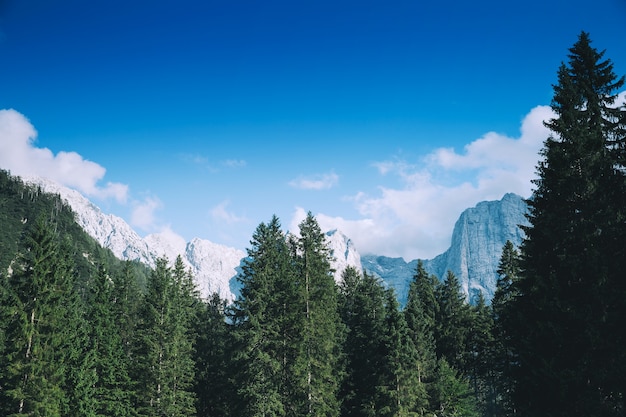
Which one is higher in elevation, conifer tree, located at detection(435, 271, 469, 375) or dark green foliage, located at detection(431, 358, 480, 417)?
conifer tree, located at detection(435, 271, 469, 375)

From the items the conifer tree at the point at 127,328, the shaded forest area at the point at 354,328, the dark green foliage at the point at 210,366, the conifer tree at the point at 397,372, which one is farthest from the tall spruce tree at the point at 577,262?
the dark green foliage at the point at 210,366

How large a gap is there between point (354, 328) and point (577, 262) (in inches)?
1224

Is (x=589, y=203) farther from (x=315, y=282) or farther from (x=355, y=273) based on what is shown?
(x=355, y=273)

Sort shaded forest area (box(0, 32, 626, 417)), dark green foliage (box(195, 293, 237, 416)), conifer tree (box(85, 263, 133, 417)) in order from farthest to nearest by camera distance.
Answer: dark green foliage (box(195, 293, 237, 416)), conifer tree (box(85, 263, 133, 417)), shaded forest area (box(0, 32, 626, 417))

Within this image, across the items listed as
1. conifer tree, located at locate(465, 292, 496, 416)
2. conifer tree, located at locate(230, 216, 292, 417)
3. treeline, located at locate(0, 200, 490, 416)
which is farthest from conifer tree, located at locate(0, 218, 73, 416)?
conifer tree, located at locate(465, 292, 496, 416)

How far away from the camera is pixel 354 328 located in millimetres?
44375

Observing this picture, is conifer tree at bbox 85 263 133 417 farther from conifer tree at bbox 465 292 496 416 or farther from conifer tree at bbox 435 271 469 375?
conifer tree at bbox 465 292 496 416

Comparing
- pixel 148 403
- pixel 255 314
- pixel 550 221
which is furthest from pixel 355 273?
pixel 550 221

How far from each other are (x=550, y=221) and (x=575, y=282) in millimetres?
2638

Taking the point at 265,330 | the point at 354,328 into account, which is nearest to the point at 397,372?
the point at 354,328

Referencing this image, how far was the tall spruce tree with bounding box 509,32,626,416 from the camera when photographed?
15.0 metres

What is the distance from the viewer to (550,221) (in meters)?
17.2

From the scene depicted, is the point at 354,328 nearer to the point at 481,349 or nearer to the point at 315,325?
the point at 315,325

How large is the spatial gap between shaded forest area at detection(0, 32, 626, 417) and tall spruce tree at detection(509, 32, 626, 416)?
6 centimetres
